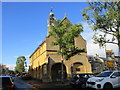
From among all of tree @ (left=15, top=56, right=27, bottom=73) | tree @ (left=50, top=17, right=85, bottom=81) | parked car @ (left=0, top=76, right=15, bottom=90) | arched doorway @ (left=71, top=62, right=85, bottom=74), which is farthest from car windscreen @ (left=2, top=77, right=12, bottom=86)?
tree @ (left=15, top=56, right=27, bottom=73)

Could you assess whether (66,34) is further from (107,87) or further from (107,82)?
(107,87)

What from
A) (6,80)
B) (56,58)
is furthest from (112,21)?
(56,58)

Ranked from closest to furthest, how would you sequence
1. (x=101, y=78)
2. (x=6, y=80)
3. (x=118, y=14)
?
(x=6, y=80) < (x=101, y=78) < (x=118, y=14)

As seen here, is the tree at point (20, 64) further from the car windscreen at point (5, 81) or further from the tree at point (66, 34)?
the car windscreen at point (5, 81)

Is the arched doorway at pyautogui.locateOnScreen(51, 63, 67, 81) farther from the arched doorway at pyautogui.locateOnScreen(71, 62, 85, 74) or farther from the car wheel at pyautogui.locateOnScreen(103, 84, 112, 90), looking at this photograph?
the car wheel at pyautogui.locateOnScreen(103, 84, 112, 90)

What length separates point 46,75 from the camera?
107 ft

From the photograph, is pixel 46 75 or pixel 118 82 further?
pixel 46 75

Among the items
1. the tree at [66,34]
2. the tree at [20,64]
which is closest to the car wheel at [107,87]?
the tree at [66,34]

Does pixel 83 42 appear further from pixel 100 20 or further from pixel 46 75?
pixel 100 20

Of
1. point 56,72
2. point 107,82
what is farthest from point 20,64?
point 107,82

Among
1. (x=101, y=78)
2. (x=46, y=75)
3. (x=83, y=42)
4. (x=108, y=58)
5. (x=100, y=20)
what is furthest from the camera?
(x=83, y=42)

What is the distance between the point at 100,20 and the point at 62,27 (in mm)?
6314

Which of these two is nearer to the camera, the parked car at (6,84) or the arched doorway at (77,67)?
the parked car at (6,84)

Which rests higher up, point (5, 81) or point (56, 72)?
point (5, 81)
